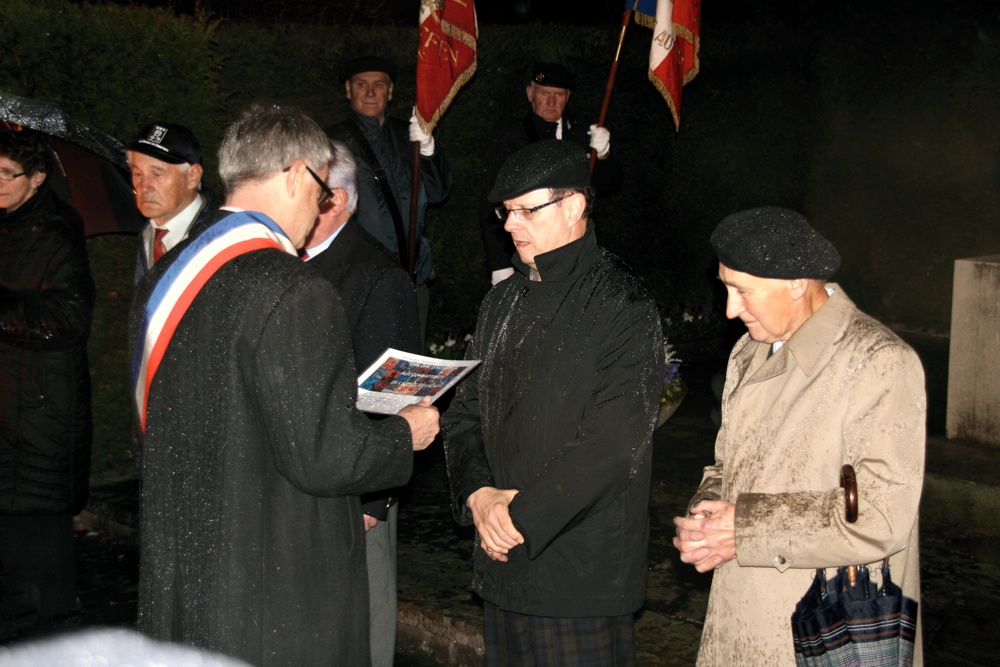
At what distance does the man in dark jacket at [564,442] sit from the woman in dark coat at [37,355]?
217 cm

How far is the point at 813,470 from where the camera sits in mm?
2541

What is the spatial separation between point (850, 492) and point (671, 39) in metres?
4.34

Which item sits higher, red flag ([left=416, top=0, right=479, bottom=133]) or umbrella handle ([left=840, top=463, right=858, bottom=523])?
red flag ([left=416, top=0, right=479, bottom=133])

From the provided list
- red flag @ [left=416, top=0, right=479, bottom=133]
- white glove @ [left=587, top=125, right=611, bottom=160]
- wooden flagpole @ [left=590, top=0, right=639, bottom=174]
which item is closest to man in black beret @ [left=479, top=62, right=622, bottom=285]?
white glove @ [left=587, top=125, right=611, bottom=160]

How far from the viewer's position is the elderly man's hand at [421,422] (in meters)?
2.78

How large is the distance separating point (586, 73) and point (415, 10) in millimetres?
6244

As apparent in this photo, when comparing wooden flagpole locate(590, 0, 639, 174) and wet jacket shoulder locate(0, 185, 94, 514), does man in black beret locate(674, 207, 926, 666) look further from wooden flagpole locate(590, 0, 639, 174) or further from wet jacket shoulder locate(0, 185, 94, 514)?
wooden flagpole locate(590, 0, 639, 174)

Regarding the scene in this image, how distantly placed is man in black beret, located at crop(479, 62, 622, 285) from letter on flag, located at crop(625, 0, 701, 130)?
0.51m

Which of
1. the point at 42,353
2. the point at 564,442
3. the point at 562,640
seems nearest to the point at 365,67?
the point at 42,353

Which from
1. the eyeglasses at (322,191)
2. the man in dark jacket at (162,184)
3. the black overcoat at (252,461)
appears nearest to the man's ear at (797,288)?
the black overcoat at (252,461)

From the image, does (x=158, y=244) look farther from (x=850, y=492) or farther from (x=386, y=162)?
(x=850, y=492)

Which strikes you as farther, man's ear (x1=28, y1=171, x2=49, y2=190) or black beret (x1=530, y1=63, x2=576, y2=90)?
black beret (x1=530, y1=63, x2=576, y2=90)

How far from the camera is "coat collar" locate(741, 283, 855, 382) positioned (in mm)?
2551

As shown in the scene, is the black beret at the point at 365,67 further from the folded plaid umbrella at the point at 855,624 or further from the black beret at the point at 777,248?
the folded plaid umbrella at the point at 855,624
